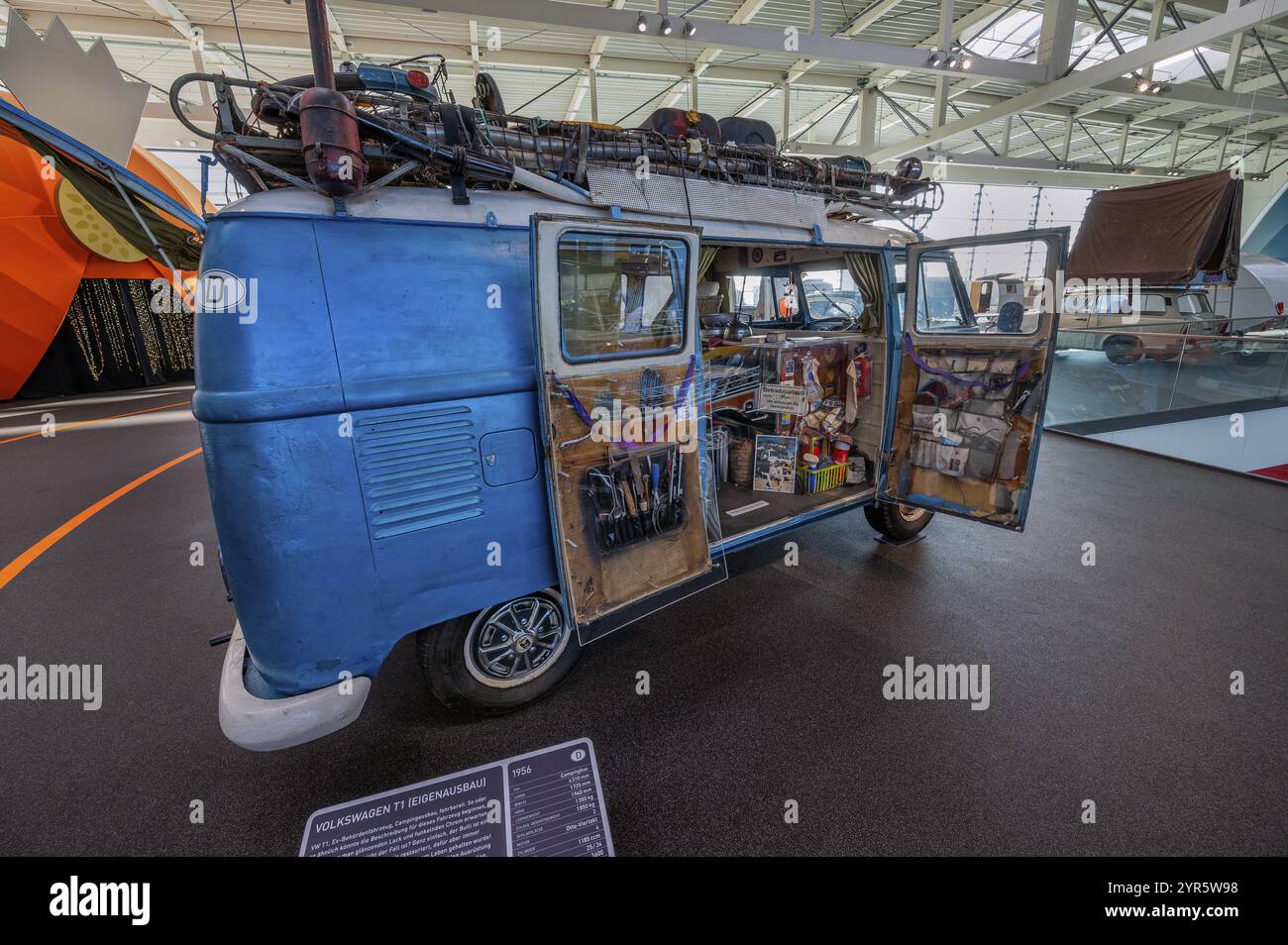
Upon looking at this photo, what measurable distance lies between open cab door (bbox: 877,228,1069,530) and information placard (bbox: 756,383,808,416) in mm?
633

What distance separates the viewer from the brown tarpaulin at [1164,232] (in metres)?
7.43

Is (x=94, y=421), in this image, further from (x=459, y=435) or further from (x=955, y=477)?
(x=955, y=477)

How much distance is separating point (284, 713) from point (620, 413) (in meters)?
1.70

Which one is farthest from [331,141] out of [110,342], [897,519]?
[110,342]

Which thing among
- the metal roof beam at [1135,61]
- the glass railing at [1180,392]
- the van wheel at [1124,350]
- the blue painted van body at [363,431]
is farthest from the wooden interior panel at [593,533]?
the metal roof beam at [1135,61]

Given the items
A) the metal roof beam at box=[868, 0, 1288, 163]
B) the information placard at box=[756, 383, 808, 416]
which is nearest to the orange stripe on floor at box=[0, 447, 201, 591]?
the information placard at box=[756, 383, 808, 416]

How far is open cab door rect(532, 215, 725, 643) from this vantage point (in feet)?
7.24

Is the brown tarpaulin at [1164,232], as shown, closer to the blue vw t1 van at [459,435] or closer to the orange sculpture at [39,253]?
the blue vw t1 van at [459,435]

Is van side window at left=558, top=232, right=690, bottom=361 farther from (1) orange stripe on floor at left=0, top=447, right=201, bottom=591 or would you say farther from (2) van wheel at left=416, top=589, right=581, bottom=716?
(1) orange stripe on floor at left=0, top=447, right=201, bottom=591


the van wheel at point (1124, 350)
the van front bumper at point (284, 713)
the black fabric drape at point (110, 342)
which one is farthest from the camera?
the black fabric drape at point (110, 342)

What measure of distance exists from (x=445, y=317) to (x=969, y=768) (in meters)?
2.81

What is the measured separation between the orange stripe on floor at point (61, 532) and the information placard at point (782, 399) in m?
5.46

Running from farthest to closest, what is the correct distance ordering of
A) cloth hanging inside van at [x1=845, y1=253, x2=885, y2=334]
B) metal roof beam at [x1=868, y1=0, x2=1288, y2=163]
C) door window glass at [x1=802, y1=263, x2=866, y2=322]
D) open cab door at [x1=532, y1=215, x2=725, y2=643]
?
metal roof beam at [x1=868, y1=0, x2=1288, y2=163], door window glass at [x1=802, y1=263, x2=866, y2=322], cloth hanging inside van at [x1=845, y1=253, x2=885, y2=334], open cab door at [x1=532, y1=215, x2=725, y2=643]

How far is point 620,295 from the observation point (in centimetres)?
246
